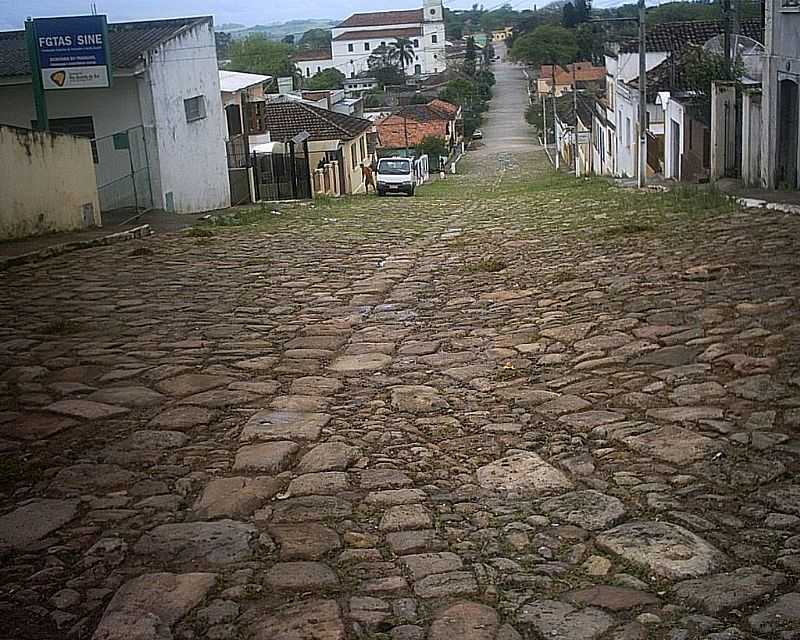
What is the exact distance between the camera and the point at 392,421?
5621 mm

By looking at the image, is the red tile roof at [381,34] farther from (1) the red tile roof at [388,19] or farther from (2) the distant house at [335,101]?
(2) the distant house at [335,101]

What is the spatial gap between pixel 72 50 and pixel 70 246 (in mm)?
6643

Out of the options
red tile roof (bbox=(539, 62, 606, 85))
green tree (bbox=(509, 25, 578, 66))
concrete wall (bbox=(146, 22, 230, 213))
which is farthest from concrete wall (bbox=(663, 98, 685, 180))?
red tile roof (bbox=(539, 62, 606, 85))

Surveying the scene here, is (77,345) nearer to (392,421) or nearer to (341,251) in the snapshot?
(392,421)

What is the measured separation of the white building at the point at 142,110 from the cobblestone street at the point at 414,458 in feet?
42.9

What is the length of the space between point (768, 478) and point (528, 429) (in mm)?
1355

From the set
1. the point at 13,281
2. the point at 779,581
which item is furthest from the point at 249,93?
the point at 779,581

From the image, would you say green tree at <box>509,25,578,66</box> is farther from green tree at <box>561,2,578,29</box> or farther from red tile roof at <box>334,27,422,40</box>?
red tile roof at <box>334,27,422,40</box>

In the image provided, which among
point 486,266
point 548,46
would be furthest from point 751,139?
point 548,46

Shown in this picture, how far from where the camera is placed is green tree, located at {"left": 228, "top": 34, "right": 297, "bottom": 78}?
68963mm

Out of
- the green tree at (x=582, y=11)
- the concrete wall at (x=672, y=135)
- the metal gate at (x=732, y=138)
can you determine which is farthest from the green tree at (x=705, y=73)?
the green tree at (x=582, y=11)

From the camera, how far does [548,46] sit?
8006 centimetres

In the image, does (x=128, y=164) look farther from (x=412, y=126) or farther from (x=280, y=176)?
(x=412, y=126)

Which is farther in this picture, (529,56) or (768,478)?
(529,56)
